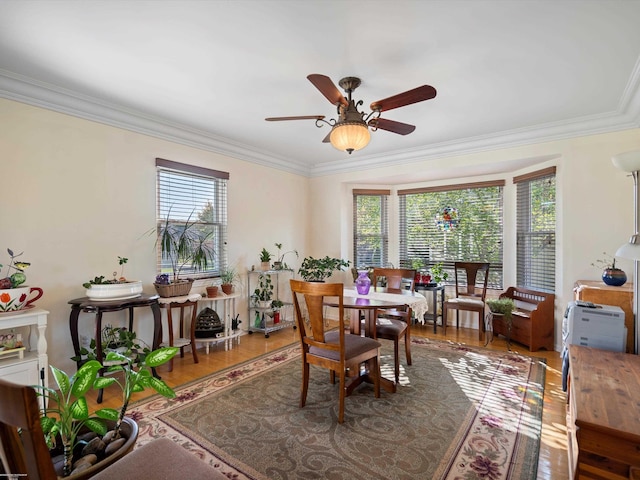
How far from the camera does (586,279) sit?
363cm

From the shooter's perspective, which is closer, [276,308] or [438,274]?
[276,308]

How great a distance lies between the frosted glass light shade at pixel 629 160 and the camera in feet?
7.48

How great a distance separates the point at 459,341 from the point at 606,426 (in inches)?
120

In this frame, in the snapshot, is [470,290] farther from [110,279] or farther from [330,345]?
[110,279]

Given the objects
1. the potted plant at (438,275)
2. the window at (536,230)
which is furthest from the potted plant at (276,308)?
the window at (536,230)

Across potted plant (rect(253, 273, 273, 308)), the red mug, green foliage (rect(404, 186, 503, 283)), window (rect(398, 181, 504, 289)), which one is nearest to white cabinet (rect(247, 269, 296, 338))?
potted plant (rect(253, 273, 273, 308))

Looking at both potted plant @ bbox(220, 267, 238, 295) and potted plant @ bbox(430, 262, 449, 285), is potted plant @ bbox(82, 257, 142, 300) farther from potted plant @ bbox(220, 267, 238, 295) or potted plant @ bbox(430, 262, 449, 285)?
potted plant @ bbox(430, 262, 449, 285)

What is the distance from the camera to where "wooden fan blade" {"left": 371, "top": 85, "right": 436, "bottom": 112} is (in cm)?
212

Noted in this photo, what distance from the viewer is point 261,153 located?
4863 mm

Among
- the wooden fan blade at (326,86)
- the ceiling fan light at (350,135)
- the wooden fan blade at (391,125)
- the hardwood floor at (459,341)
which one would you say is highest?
the wooden fan blade at (326,86)

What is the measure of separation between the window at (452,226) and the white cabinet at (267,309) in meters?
2.21

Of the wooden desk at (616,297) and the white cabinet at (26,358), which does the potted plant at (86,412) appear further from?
the wooden desk at (616,297)

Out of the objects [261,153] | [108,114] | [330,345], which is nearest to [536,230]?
[330,345]

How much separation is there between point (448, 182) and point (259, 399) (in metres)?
4.30
